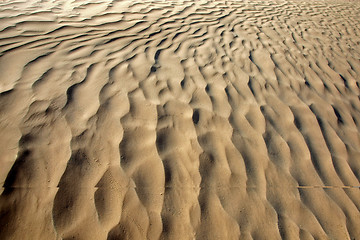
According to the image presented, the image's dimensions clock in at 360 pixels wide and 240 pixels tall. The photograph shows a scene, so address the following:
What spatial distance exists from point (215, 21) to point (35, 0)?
11.7ft

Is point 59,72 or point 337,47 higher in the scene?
point 59,72

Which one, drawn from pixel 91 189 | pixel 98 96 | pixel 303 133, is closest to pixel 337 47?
pixel 303 133

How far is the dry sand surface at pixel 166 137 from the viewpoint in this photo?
167 centimetres

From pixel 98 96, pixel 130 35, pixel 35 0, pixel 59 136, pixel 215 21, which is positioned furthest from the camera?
pixel 215 21

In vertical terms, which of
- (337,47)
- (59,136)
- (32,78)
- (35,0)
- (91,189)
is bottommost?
(337,47)

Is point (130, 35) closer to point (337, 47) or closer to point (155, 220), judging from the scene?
point (155, 220)

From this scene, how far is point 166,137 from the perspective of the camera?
7.06ft

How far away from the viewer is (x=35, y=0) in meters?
4.53

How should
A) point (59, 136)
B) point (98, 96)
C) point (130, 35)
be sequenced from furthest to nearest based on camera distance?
point (130, 35) → point (98, 96) → point (59, 136)

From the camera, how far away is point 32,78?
2488 mm

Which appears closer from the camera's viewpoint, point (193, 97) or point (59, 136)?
point (59, 136)

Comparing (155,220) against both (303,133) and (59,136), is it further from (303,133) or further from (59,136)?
(303,133)

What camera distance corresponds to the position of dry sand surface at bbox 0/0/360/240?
1.67 metres

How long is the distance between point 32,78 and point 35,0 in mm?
3027
